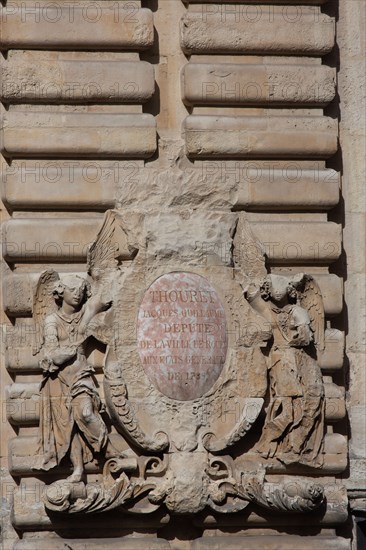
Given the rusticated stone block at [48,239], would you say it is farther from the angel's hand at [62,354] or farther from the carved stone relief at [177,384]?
the angel's hand at [62,354]

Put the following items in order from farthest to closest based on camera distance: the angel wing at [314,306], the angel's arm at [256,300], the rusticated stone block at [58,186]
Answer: the angel wing at [314,306] → the angel's arm at [256,300] → the rusticated stone block at [58,186]

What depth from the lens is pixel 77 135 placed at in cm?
1440

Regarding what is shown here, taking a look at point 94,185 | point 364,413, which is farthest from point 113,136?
point 364,413

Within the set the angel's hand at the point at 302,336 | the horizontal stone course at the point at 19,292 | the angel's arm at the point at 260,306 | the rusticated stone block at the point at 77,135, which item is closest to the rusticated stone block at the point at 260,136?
the rusticated stone block at the point at 77,135

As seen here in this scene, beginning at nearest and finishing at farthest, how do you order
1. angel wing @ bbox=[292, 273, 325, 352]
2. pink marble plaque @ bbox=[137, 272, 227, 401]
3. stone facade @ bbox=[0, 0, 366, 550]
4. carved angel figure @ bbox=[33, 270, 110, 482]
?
carved angel figure @ bbox=[33, 270, 110, 482] < stone facade @ bbox=[0, 0, 366, 550] < pink marble plaque @ bbox=[137, 272, 227, 401] < angel wing @ bbox=[292, 273, 325, 352]

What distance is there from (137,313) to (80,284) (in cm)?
48

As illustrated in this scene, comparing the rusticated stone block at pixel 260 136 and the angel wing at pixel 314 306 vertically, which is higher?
the rusticated stone block at pixel 260 136

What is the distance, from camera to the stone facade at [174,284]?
556 inches

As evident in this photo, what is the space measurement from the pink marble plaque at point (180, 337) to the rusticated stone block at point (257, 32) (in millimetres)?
1839

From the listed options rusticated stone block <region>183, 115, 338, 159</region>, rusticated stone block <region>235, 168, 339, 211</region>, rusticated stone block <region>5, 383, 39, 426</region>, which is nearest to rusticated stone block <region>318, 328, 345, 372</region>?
rusticated stone block <region>235, 168, 339, 211</region>

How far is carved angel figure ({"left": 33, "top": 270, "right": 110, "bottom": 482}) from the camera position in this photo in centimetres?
1401

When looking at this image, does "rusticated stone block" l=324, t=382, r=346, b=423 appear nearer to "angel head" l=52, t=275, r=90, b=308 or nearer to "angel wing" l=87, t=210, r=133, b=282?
"angel wing" l=87, t=210, r=133, b=282

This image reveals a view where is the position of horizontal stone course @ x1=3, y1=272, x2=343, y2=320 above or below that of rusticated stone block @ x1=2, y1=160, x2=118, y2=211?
below

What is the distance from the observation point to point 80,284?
46.5 ft
